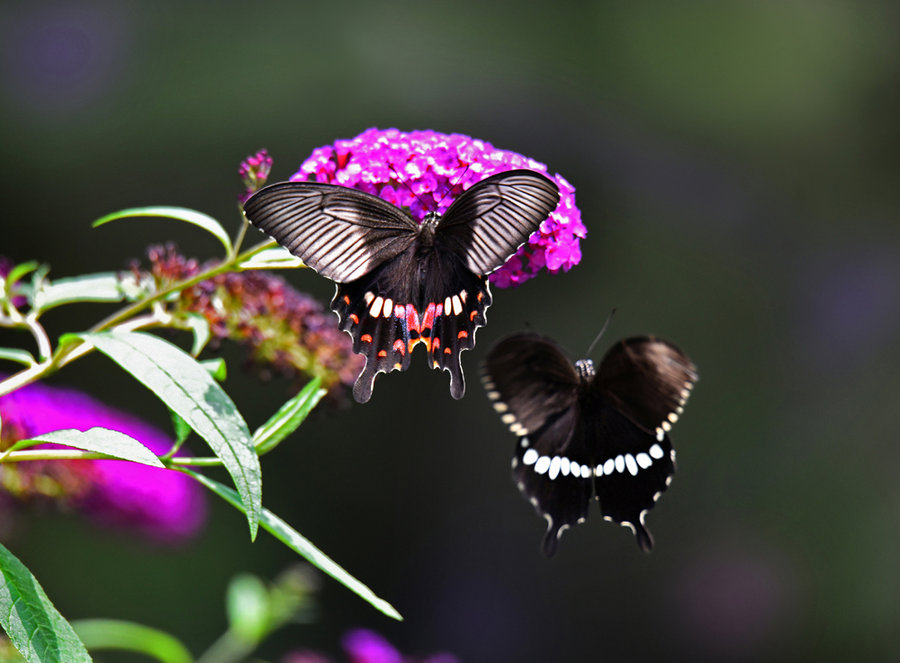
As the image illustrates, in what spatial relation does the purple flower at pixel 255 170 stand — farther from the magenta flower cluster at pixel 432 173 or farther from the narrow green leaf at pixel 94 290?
the narrow green leaf at pixel 94 290

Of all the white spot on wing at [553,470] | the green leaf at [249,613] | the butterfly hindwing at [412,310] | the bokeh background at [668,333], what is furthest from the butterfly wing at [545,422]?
the bokeh background at [668,333]

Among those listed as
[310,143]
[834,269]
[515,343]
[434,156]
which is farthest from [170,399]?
[834,269]

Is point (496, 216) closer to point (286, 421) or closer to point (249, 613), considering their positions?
point (286, 421)

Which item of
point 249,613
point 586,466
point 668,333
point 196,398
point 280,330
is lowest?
point 668,333

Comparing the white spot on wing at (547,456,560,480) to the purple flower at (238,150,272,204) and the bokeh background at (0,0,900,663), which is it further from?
the bokeh background at (0,0,900,663)

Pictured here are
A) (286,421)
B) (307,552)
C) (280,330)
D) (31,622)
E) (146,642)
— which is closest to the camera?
(31,622)

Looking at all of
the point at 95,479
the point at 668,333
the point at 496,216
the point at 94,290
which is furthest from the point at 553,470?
the point at 668,333

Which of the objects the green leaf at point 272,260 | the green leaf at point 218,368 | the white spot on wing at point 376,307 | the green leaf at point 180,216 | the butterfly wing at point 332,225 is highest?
the butterfly wing at point 332,225
